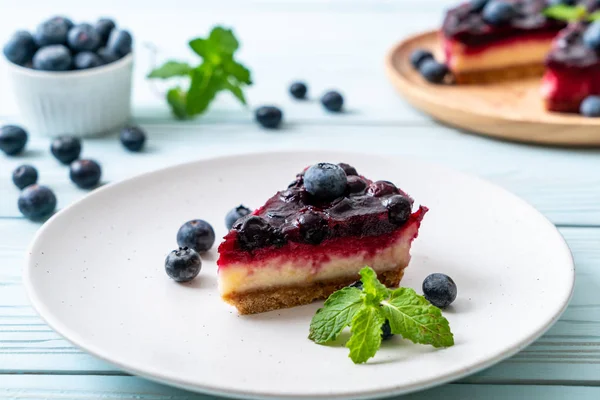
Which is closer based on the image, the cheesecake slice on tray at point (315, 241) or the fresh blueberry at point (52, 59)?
the cheesecake slice on tray at point (315, 241)

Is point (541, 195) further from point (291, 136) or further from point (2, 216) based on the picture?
point (2, 216)

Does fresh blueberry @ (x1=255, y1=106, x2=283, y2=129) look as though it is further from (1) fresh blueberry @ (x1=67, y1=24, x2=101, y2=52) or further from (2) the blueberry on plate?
(2) the blueberry on plate

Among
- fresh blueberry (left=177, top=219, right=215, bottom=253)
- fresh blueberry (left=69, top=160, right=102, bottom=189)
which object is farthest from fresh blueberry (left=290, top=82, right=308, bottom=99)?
fresh blueberry (left=177, top=219, right=215, bottom=253)

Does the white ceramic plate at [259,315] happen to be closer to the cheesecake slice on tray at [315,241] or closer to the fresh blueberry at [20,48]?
the cheesecake slice on tray at [315,241]

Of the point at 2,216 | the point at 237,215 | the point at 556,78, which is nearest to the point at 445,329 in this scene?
the point at 237,215

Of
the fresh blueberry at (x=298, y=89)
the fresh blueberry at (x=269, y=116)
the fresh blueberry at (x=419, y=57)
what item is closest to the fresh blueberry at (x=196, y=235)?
the fresh blueberry at (x=269, y=116)

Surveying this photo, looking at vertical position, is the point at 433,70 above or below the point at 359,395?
below

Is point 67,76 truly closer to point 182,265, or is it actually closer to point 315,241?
point 182,265

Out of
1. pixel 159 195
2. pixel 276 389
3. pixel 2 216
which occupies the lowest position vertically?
pixel 2 216
